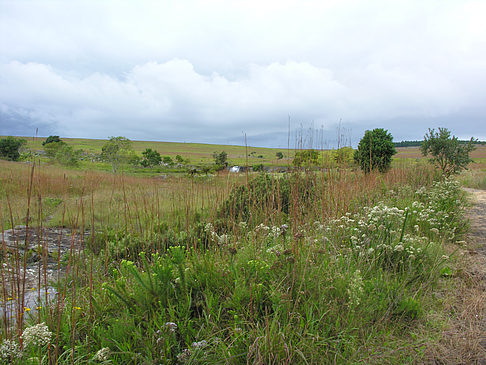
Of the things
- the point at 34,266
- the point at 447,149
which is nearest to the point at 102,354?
the point at 34,266

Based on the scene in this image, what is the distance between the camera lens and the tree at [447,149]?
1013 centimetres

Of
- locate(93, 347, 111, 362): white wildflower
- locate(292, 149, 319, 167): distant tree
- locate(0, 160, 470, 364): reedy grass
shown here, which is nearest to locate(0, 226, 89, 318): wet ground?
locate(0, 160, 470, 364): reedy grass

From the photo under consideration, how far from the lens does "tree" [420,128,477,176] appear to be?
10133 millimetres

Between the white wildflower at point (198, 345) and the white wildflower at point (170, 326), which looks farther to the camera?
the white wildflower at point (170, 326)

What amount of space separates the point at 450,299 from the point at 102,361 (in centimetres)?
291

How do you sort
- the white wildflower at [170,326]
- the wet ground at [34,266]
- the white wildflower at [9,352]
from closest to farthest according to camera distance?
the white wildflower at [9,352]
the white wildflower at [170,326]
the wet ground at [34,266]

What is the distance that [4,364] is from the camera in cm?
157

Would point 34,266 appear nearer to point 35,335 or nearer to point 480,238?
point 35,335

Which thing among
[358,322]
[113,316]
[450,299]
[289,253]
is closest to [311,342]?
[358,322]

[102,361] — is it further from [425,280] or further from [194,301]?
[425,280]

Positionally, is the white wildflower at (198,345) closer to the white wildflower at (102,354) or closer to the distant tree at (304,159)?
the white wildflower at (102,354)

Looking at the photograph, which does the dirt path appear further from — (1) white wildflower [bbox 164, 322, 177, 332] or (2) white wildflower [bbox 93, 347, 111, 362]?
(2) white wildflower [bbox 93, 347, 111, 362]

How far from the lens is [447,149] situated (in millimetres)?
10180

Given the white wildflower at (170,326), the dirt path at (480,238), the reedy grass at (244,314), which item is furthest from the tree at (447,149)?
the white wildflower at (170,326)
